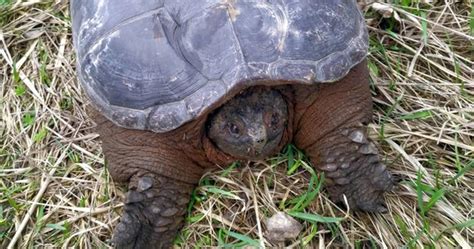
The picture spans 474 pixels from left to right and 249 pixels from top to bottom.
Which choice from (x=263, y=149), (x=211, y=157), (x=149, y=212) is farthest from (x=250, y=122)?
(x=149, y=212)

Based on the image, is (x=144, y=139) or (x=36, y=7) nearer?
(x=144, y=139)

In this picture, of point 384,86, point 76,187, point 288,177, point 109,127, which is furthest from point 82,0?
point 384,86

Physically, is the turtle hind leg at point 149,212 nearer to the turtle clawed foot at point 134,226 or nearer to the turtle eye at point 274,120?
the turtle clawed foot at point 134,226

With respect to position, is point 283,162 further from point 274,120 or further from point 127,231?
point 127,231

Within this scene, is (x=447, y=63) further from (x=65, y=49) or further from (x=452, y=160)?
(x=65, y=49)

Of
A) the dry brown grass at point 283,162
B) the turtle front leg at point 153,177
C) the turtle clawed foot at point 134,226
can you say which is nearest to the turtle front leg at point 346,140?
the dry brown grass at point 283,162
